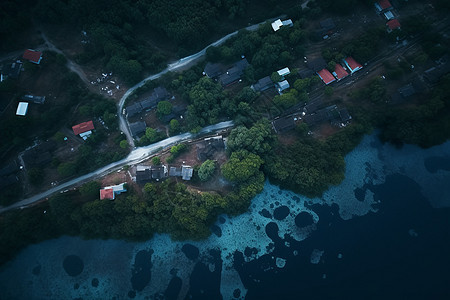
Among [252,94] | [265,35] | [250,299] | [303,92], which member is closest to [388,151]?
[303,92]

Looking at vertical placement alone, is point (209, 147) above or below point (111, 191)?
above

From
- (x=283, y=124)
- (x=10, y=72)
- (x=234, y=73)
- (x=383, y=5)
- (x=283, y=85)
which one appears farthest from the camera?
(x=383, y=5)

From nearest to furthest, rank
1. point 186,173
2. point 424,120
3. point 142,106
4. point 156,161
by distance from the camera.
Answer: point 186,173, point 156,161, point 424,120, point 142,106

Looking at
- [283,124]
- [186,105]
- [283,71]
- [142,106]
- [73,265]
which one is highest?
[283,71]

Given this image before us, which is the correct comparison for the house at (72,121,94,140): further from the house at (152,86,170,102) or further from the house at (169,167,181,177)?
the house at (169,167,181,177)

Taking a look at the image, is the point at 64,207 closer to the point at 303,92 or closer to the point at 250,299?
the point at 250,299

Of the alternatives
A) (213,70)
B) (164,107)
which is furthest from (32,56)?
(213,70)

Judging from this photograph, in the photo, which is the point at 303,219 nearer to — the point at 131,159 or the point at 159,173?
the point at 159,173
